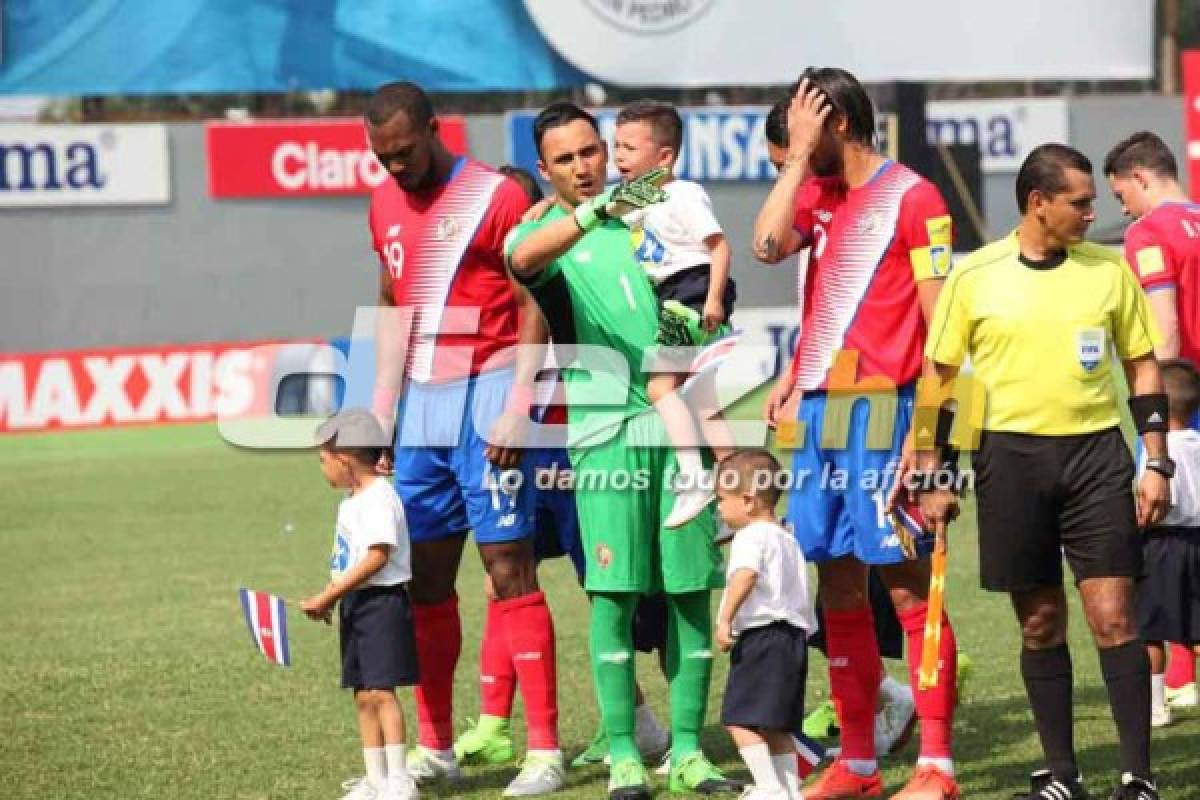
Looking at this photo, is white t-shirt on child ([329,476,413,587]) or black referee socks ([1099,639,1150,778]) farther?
white t-shirt on child ([329,476,413,587])

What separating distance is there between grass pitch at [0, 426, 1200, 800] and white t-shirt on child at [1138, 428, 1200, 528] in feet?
2.70

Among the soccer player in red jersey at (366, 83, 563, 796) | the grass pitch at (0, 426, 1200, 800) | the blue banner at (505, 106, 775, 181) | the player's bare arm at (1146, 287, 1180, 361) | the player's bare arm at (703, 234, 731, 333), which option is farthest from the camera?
the blue banner at (505, 106, 775, 181)

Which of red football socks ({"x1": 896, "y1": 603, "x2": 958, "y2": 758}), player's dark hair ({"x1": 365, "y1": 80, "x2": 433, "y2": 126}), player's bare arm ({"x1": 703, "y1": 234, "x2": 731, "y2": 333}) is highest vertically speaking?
player's dark hair ({"x1": 365, "y1": 80, "x2": 433, "y2": 126})

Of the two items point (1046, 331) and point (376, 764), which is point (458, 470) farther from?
point (1046, 331)

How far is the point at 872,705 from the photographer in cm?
802

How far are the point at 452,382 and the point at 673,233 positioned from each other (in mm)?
994

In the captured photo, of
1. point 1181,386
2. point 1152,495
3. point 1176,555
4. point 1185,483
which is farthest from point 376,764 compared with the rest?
point 1181,386

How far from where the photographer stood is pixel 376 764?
7793 millimetres

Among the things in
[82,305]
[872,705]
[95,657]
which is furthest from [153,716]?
[82,305]

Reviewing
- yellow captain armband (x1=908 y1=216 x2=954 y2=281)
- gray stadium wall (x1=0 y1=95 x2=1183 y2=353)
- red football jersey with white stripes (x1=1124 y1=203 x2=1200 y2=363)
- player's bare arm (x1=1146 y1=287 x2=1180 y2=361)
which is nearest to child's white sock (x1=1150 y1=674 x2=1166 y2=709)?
→ player's bare arm (x1=1146 y1=287 x2=1180 y2=361)

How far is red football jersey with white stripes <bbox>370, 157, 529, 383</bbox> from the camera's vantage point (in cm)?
834

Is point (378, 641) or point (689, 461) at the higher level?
point (689, 461)

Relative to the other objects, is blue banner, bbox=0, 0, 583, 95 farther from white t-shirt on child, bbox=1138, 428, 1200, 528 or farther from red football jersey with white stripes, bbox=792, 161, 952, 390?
red football jersey with white stripes, bbox=792, 161, 952, 390

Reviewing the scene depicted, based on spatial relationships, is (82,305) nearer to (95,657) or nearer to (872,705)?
(95,657)
